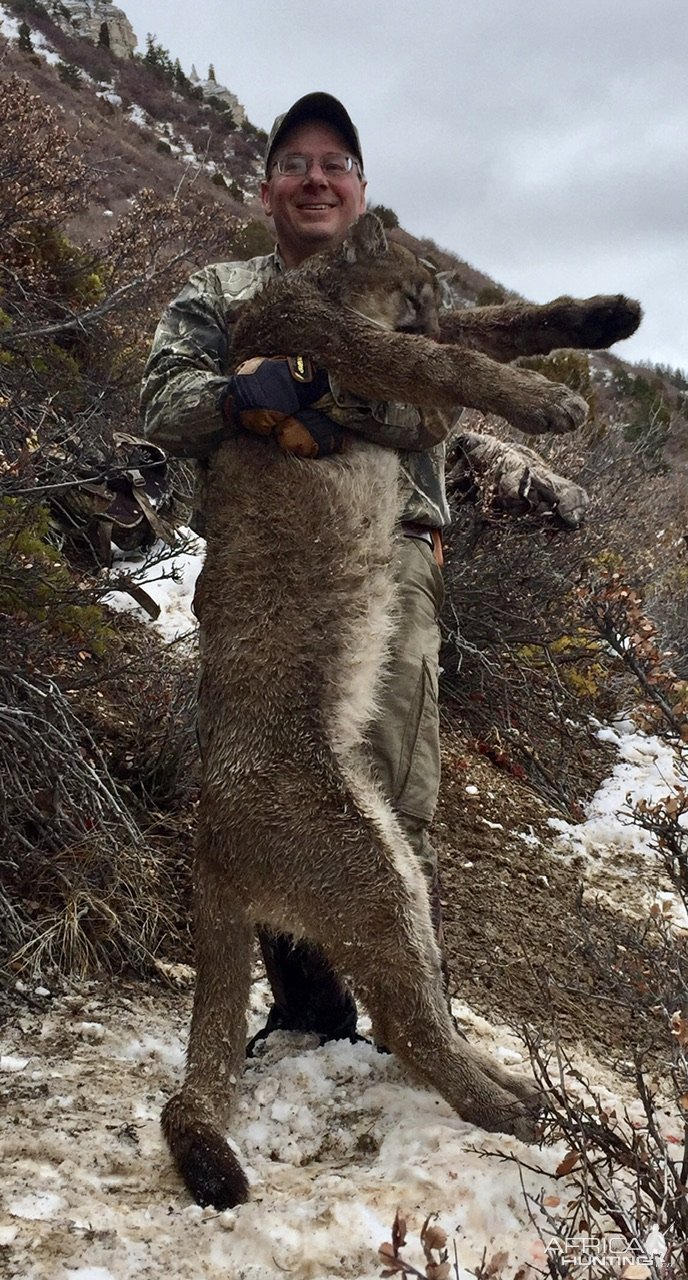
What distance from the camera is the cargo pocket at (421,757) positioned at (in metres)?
3.12

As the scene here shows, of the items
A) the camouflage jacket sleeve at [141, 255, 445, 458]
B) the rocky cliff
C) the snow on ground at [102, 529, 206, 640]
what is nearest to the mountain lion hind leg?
the camouflage jacket sleeve at [141, 255, 445, 458]

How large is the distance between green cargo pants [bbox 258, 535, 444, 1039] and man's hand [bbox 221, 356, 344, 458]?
1.58ft

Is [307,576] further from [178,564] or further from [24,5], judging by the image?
[24,5]

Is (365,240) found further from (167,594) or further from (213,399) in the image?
(167,594)

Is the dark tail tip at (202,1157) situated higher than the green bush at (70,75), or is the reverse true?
the green bush at (70,75)

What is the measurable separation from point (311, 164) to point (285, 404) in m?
1.17

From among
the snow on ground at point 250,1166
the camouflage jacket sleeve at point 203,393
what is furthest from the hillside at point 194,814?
the camouflage jacket sleeve at point 203,393

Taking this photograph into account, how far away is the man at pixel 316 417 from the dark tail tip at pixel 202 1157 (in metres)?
0.62

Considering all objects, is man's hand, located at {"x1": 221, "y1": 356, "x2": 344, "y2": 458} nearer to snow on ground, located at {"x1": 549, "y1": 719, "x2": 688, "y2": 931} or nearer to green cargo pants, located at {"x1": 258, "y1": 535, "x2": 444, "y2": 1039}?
green cargo pants, located at {"x1": 258, "y1": 535, "x2": 444, "y2": 1039}

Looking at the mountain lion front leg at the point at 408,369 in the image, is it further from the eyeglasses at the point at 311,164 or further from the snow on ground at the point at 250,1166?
the snow on ground at the point at 250,1166

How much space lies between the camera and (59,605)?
14.5ft

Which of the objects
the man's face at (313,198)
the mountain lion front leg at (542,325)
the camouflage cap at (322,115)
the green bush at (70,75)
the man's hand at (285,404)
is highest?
the green bush at (70,75)

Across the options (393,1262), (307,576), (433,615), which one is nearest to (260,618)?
(307,576)

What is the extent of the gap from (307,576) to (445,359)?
31.1 inches
